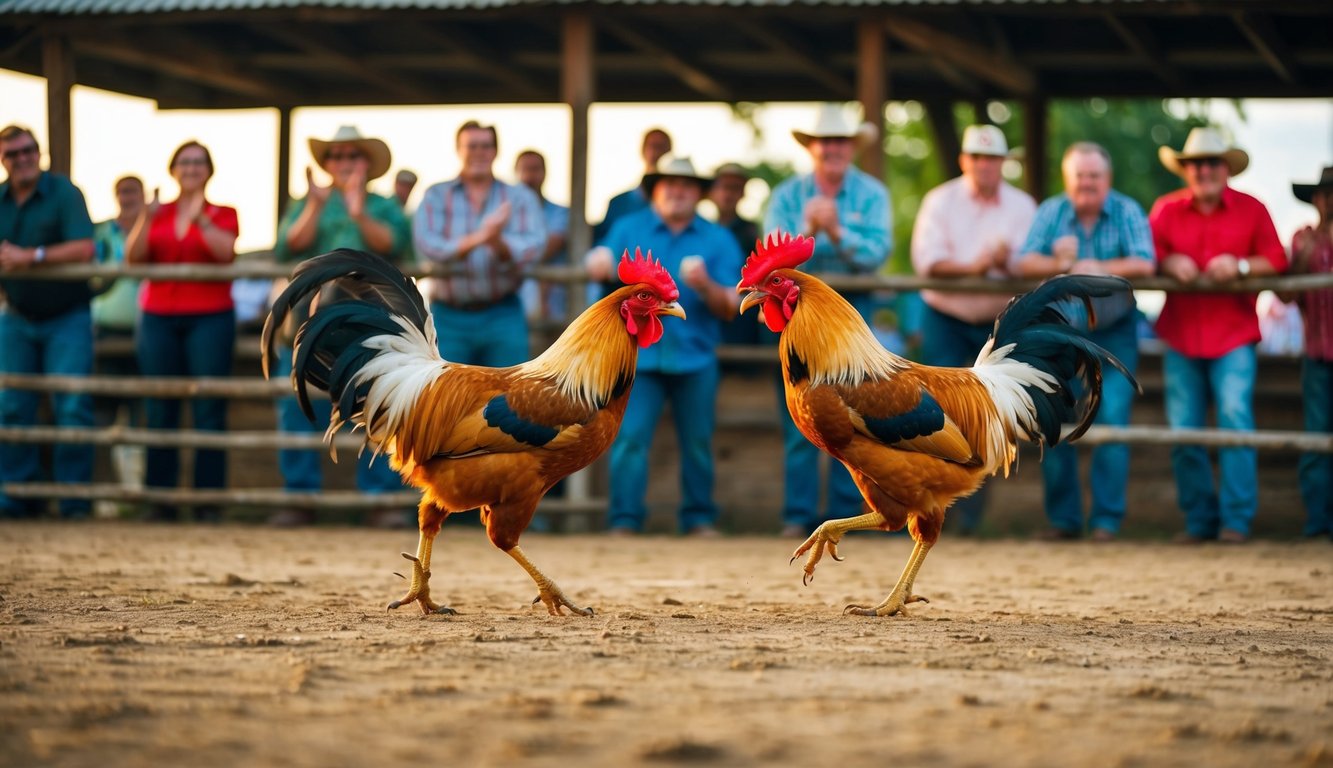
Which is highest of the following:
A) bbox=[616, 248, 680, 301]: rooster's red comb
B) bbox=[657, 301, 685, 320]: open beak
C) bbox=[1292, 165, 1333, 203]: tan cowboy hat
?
bbox=[1292, 165, 1333, 203]: tan cowboy hat

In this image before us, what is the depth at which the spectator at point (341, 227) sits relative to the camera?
9.80 meters

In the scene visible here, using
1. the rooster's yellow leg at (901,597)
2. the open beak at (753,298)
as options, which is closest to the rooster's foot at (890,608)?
the rooster's yellow leg at (901,597)

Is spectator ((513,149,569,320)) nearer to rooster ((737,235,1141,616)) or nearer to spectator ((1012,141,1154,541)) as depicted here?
spectator ((1012,141,1154,541))

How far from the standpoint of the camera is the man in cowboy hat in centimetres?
940

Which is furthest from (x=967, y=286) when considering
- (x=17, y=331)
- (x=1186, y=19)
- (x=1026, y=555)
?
(x=17, y=331)

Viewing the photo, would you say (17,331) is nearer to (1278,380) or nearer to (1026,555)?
(1026,555)

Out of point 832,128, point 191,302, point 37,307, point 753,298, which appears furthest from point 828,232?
point 37,307

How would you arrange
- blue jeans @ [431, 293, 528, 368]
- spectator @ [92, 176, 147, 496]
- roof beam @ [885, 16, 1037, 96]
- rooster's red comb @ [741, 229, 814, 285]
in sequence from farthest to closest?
spectator @ [92, 176, 147, 496]
roof beam @ [885, 16, 1037, 96]
blue jeans @ [431, 293, 528, 368]
rooster's red comb @ [741, 229, 814, 285]

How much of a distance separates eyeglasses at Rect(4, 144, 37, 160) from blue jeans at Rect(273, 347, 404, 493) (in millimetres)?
2096

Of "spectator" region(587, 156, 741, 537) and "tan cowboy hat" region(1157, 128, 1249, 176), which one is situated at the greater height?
"tan cowboy hat" region(1157, 128, 1249, 176)

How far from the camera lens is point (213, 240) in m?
10.3

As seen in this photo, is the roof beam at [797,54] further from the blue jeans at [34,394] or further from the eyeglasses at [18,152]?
the blue jeans at [34,394]

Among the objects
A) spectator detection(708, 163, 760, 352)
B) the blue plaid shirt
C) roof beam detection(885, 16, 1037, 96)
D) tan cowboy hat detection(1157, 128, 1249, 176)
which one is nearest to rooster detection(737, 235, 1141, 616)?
the blue plaid shirt

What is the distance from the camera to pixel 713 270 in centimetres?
972
